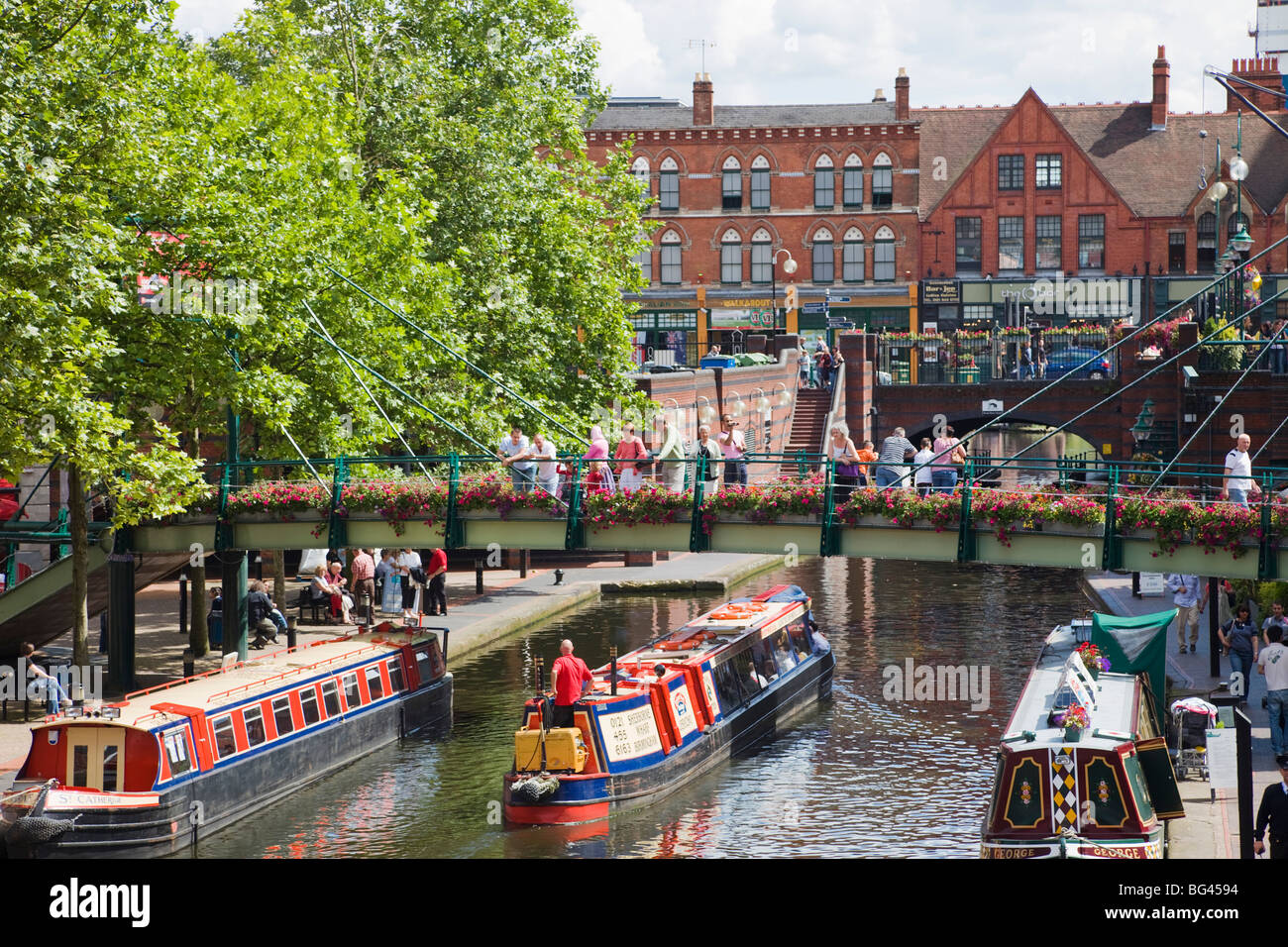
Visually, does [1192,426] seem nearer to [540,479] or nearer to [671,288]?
[540,479]

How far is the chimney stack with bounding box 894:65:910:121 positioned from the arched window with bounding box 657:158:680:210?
35.1 ft

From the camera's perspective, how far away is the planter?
25.0 meters

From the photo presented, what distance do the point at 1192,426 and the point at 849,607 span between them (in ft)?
39.7

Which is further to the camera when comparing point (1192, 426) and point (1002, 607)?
point (1192, 426)

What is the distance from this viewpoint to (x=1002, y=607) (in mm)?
42031

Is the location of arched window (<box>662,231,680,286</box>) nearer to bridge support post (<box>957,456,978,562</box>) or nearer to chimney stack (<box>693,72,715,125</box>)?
chimney stack (<box>693,72,715,125</box>)

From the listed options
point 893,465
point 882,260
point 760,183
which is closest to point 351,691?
point 893,465

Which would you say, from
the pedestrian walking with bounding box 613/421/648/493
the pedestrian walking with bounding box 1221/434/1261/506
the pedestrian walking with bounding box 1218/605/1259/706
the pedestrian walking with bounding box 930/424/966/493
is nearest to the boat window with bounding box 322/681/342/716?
the pedestrian walking with bounding box 613/421/648/493

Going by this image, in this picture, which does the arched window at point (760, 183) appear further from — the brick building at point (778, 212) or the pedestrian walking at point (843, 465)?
the pedestrian walking at point (843, 465)

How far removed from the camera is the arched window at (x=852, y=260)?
2857 inches

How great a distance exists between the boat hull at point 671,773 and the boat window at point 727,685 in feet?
0.72

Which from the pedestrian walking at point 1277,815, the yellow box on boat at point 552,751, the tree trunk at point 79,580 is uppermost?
the tree trunk at point 79,580

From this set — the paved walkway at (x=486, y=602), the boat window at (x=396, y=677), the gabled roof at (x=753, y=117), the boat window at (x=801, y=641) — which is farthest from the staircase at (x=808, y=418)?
the boat window at (x=396, y=677)
